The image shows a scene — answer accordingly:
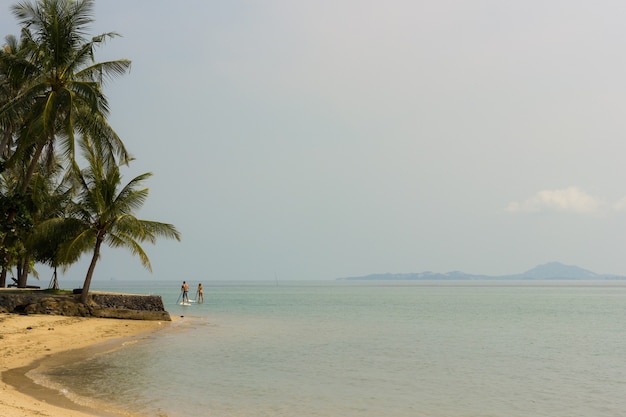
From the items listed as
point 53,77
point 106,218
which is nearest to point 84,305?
point 106,218

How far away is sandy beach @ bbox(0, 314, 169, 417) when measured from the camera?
988 cm

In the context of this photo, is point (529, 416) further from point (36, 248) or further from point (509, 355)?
point (36, 248)

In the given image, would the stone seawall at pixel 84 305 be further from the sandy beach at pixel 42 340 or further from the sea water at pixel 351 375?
the sea water at pixel 351 375

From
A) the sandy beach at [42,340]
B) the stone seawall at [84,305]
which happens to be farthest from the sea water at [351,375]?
the stone seawall at [84,305]

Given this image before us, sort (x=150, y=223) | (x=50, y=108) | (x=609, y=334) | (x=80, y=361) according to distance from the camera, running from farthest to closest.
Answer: (x=609, y=334)
(x=150, y=223)
(x=50, y=108)
(x=80, y=361)

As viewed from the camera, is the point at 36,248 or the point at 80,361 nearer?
the point at 80,361

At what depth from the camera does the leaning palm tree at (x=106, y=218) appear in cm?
2732

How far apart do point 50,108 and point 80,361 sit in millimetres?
9307

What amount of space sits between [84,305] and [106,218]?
13.7ft

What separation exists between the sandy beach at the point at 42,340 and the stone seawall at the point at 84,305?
73 cm

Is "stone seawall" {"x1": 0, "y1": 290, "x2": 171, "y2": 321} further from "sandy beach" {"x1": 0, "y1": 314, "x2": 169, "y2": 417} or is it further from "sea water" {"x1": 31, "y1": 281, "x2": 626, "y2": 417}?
"sea water" {"x1": 31, "y1": 281, "x2": 626, "y2": 417}

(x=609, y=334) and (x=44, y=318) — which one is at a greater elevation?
(x=44, y=318)

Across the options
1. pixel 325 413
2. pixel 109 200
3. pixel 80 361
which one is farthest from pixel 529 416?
pixel 109 200

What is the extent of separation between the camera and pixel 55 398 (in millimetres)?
11305
